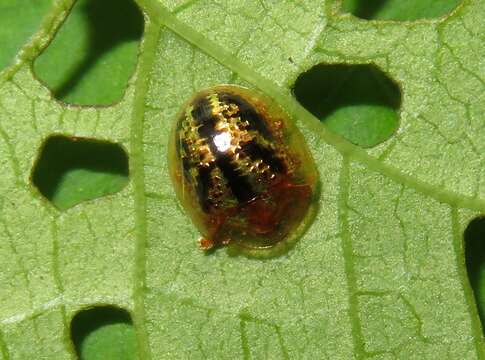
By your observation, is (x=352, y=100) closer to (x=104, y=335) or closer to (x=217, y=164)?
(x=217, y=164)

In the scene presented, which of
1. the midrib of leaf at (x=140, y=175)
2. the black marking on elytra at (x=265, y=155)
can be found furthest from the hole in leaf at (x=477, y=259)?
the midrib of leaf at (x=140, y=175)

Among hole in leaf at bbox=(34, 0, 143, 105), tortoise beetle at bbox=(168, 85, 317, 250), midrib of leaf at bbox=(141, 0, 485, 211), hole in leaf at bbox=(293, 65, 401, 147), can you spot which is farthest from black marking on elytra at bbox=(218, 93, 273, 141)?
hole in leaf at bbox=(34, 0, 143, 105)

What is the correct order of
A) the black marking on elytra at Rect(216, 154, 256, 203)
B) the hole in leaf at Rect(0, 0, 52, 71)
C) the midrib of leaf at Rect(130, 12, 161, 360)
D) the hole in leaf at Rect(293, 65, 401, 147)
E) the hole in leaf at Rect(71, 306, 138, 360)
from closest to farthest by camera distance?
the black marking on elytra at Rect(216, 154, 256, 203) → the midrib of leaf at Rect(130, 12, 161, 360) → the hole in leaf at Rect(293, 65, 401, 147) → the hole in leaf at Rect(71, 306, 138, 360) → the hole in leaf at Rect(0, 0, 52, 71)

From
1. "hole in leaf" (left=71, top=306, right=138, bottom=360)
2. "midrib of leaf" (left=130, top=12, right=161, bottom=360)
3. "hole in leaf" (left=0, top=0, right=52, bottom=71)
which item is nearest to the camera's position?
"midrib of leaf" (left=130, top=12, right=161, bottom=360)

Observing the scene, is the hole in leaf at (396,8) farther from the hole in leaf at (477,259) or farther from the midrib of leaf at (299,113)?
the hole in leaf at (477,259)

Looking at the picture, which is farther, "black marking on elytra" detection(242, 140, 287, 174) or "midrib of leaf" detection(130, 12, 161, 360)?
"midrib of leaf" detection(130, 12, 161, 360)

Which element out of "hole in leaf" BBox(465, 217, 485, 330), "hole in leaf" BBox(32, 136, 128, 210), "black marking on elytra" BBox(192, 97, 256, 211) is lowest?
"hole in leaf" BBox(465, 217, 485, 330)

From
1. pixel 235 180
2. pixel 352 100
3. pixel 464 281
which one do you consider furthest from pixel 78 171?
pixel 464 281

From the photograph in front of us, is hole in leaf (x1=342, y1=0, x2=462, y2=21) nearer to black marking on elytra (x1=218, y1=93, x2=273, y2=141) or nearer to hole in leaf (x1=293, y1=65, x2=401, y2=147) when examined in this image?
hole in leaf (x1=293, y1=65, x2=401, y2=147)
